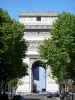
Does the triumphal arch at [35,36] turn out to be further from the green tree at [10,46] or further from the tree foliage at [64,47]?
the tree foliage at [64,47]

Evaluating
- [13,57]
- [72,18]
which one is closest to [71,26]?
[72,18]

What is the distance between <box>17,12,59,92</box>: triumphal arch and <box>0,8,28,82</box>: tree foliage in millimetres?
65676

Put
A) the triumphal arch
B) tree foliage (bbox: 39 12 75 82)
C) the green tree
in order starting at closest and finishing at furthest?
1. the green tree
2. tree foliage (bbox: 39 12 75 82)
3. the triumphal arch

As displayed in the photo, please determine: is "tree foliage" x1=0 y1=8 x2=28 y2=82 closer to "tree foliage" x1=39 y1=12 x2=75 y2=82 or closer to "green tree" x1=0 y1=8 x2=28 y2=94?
"green tree" x1=0 y1=8 x2=28 y2=94

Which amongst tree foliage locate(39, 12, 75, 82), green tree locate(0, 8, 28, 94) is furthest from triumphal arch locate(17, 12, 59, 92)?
tree foliage locate(39, 12, 75, 82)

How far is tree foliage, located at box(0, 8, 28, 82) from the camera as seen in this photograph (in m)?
50.9

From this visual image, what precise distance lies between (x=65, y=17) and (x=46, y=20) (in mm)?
84054

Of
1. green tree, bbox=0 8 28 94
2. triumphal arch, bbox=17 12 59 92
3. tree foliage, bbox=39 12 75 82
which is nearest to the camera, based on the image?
green tree, bbox=0 8 28 94

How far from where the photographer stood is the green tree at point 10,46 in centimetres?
5091

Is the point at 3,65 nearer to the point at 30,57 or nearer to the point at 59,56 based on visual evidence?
the point at 59,56

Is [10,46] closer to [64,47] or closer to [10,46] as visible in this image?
[10,46]

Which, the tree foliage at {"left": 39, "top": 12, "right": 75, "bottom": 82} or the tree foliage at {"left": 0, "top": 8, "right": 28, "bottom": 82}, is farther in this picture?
the tree foliage at {"left": 39, "top": 12, "right": 75, "bottom": 82}

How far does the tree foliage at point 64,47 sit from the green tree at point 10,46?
5.25m

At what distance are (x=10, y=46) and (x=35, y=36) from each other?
84.6 meters
